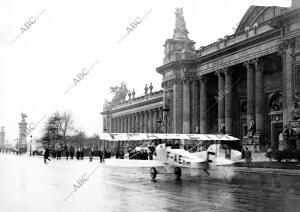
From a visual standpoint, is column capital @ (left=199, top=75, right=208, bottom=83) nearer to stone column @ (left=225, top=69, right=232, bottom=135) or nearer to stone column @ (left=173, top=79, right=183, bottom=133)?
stone column @ (left=173, top=79, right=183, bottom=133)

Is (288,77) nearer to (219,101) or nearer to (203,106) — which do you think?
(219,101)

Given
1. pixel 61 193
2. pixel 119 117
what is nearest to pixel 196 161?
pixel 61 193

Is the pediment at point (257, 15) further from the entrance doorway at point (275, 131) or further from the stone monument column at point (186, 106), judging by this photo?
the entrance doorway at point (275, 131)

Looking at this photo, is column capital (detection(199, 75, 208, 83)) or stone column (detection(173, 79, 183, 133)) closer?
column capital (detection(199, 75, 208, 83))

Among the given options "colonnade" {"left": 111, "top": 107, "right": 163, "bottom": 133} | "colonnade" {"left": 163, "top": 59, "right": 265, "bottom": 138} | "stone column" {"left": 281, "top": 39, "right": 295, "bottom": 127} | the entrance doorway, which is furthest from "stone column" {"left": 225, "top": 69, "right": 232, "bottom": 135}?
"colonnade" {"left": 111, "top": 107, "right": 163, "bottom": 133}

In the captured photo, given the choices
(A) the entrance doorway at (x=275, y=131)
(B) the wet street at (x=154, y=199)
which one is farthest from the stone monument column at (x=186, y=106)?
(B) the wet street at (x=154, y=199)

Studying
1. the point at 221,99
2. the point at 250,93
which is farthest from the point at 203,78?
the point at 250,93
